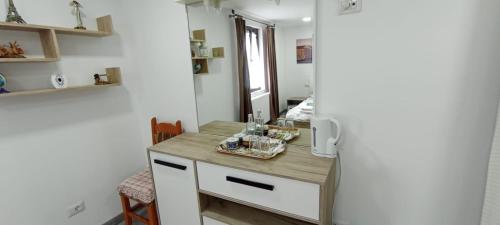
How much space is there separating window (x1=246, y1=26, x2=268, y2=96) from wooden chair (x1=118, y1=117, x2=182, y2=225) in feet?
2.40

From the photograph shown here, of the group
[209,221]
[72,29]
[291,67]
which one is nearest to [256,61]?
[291,67]

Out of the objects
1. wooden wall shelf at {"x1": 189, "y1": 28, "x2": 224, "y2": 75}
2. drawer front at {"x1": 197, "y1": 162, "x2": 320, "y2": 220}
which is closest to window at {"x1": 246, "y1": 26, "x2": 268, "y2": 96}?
wooden wall shelf at {"x1": 189, "y1": 28, "x2": 224, "y2": 75}

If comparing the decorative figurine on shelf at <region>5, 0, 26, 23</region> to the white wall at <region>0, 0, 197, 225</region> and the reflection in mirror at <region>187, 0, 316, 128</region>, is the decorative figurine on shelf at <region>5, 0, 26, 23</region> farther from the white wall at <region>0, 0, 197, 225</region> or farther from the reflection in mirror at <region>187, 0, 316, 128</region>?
the reflection in mirror at <region>187, 0, 316, 128</region>

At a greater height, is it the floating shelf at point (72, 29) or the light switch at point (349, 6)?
the floating shelf at point (72, 29)

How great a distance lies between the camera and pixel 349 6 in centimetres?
122

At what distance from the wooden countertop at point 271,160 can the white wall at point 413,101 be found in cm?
29

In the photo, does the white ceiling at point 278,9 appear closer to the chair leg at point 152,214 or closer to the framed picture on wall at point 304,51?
the framed picture on wall at point 304,51

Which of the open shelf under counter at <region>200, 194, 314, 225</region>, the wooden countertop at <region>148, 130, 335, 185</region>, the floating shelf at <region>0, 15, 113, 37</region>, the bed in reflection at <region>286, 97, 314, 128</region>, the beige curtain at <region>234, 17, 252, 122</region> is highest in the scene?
the floating shelf at <region>0, 15, 113, 37</region>

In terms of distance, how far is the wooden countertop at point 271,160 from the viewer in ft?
3.71

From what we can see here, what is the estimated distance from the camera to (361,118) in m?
1.33

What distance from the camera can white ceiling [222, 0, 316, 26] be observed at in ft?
4.50

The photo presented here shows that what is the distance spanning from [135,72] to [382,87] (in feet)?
6.50

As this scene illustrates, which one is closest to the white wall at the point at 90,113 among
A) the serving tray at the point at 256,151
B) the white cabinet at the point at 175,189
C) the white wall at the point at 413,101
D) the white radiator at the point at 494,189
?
the white cabinet at the point at 175,189

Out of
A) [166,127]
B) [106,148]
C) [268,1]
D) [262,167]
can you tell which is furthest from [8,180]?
[268,1]
